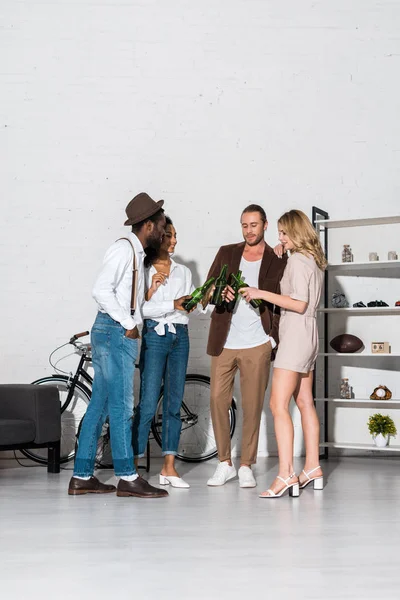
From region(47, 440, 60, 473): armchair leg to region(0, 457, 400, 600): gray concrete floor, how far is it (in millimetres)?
767

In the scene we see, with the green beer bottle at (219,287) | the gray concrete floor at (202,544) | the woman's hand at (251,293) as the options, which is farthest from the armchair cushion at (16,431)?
the woman's hand at (251,293)

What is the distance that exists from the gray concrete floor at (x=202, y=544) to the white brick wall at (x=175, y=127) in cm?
217

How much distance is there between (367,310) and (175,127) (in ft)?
6.69

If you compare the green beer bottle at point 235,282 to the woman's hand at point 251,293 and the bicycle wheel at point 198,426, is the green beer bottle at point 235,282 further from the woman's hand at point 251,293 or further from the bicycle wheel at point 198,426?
the bicycle wheel at point 198,426

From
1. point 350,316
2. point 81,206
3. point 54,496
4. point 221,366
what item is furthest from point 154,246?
point 350,316

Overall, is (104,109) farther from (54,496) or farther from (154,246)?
(54,496)

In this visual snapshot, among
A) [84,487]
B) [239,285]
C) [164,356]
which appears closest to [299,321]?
[239,285]

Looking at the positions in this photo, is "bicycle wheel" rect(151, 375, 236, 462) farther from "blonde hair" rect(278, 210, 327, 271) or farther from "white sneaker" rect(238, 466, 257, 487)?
"blonde hair" rect(278, 210, 327, 271)

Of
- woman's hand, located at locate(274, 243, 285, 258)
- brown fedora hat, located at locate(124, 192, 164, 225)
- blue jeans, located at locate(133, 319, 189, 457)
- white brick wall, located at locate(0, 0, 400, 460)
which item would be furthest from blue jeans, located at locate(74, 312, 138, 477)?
white brick wall, located at locate(0, 0, 400, 460)

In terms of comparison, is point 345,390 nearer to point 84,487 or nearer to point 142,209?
point 84,487

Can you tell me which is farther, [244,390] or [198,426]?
[198,426]

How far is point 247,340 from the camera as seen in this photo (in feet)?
15.0

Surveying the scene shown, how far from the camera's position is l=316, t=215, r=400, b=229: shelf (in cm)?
593

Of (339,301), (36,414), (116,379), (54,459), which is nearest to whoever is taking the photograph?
(116,379)
